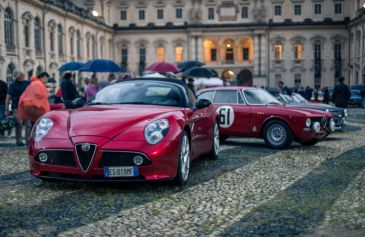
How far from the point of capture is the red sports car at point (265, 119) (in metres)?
11.1

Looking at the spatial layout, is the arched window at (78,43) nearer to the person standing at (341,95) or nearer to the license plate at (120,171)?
the person standing at (341,95)

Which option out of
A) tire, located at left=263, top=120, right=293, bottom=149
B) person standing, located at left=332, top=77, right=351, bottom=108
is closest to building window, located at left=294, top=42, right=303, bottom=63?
person standing, located at left=332, top=77, right=351, bottom=108

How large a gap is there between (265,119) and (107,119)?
5.98m

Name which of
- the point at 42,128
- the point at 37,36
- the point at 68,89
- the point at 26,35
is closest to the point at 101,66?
the point at 68,89

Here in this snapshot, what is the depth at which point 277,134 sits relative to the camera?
1144 centimetres

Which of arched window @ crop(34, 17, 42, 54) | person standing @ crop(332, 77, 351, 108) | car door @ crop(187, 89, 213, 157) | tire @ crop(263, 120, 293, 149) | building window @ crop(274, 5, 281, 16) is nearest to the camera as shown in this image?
car door @ crop(187, 89, 213, 157)

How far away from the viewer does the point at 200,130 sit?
7.87m

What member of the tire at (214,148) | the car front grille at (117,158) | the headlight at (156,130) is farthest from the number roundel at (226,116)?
the car front grille at (117,158)

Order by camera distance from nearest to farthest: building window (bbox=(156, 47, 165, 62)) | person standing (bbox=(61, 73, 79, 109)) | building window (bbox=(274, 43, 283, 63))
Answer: person standing (bbox=(61, 73, 79, 109)) → building window (bbox=(274, 43, 283, 63)) → building window (bbox=(156, 47, 165, 62))

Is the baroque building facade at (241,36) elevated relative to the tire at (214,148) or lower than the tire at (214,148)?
elevated

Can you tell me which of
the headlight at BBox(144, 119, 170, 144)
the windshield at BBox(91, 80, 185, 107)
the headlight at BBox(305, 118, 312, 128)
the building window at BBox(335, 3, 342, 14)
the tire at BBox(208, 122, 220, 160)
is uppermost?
the building window at BBox(335, 3, 342, 14)

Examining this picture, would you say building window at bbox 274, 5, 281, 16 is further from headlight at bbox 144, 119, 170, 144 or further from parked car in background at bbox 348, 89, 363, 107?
headlight at bbox 144, 119, 170, 144

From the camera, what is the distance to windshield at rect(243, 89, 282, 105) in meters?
11.9

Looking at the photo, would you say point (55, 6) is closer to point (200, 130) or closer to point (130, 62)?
point (130, 62)
